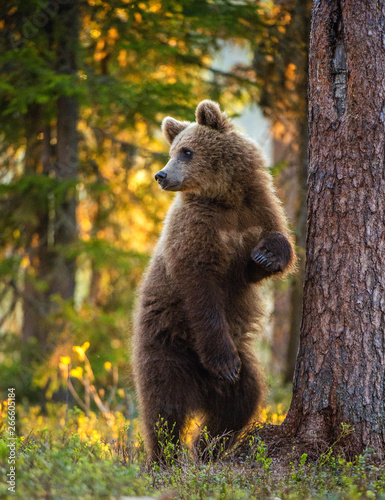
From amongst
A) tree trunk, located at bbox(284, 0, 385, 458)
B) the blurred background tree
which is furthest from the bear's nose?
the blurred background tree

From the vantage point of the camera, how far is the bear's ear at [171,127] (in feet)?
18.3

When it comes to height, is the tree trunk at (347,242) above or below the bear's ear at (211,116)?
below

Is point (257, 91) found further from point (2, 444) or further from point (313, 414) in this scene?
point (2, 444)

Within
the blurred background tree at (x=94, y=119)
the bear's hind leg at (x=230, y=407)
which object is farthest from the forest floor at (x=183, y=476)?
the blurred background tree at (x=94, y=119)

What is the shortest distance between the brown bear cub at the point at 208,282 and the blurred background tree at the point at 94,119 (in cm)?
328

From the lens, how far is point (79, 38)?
9375mm

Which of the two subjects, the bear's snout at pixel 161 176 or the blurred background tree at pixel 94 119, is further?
the blurred background tree at pixel 94 119

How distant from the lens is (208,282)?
4688mm

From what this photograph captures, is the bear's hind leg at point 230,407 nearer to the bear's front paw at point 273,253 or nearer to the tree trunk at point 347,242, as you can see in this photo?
the tree trunk at point 347,242

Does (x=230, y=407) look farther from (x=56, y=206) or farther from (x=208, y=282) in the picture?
(x=56, y=206)

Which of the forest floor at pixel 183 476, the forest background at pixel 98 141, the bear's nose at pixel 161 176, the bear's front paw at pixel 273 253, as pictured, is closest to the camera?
the forest floor at pixel 183 476

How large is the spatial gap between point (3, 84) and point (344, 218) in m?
5.25

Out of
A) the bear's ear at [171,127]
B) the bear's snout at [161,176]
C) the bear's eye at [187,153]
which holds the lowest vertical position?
the bear's snout at [161,176]

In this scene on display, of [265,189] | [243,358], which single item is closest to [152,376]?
[243,358]
